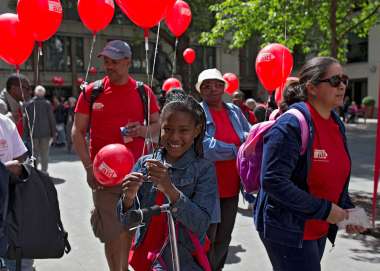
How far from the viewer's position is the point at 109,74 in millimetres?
3887

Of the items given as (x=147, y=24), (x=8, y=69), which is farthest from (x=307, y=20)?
(x=8, y=69)

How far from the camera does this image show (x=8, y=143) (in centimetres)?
304

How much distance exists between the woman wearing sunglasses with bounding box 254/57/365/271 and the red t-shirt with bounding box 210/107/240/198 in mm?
1325

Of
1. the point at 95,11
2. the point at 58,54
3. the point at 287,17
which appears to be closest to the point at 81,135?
the point at 95,11

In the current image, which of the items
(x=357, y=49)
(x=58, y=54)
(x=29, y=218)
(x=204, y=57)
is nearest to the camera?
(x=29, y=218)

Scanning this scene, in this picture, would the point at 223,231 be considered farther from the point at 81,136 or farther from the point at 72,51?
the point at 72,51

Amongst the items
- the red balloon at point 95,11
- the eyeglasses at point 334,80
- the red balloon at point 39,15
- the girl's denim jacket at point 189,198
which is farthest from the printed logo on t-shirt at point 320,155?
the red balloon at point 95,11

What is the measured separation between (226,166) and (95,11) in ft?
7.24

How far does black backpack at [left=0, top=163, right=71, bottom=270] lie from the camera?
2.72m

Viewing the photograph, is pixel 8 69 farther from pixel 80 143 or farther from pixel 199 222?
pixel 199 222

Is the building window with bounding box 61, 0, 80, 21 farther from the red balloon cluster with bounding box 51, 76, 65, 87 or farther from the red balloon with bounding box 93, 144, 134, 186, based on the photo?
the red balloon with bounding box 93, 144, 134, 186

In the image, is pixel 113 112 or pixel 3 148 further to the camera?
pixel 113 112

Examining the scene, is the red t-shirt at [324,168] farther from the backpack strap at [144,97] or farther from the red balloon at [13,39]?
the red balloon at [13,39]

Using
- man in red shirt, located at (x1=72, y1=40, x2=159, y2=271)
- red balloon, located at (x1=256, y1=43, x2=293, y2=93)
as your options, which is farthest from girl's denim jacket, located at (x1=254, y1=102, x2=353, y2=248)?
red balloon, located at (x1=256, y1=43, x2=293, y2=93)
